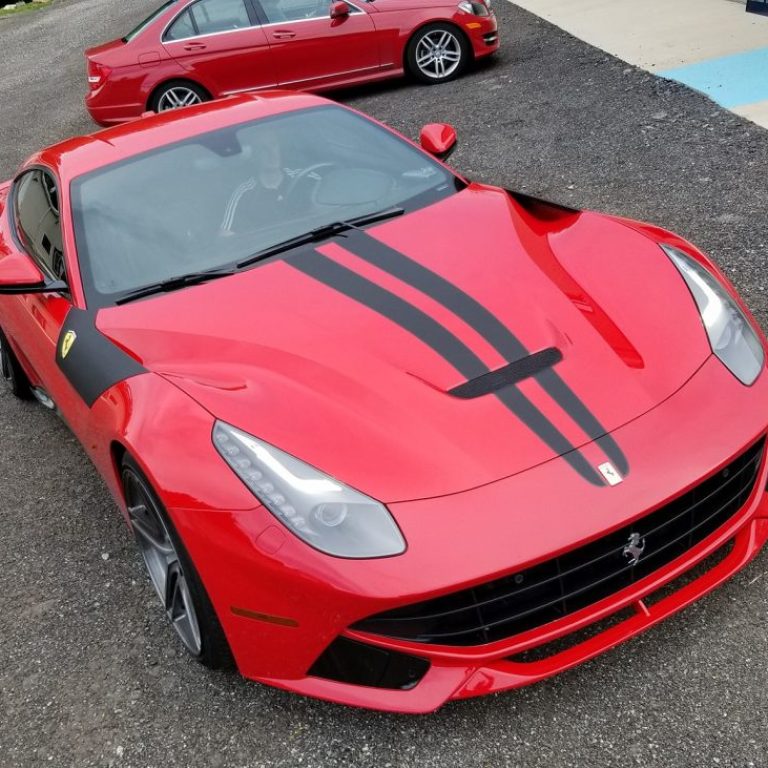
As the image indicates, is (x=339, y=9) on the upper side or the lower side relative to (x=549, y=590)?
lower

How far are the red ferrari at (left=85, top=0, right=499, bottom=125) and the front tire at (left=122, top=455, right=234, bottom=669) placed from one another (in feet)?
23.7

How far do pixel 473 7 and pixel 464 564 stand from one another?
8.05 m

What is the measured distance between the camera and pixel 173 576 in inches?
115

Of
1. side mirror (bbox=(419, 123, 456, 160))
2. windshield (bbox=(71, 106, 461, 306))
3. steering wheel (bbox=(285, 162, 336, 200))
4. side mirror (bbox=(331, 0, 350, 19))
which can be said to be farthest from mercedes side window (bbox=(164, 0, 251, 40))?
steering wheel (bbox=(285, 162, 336, 200))

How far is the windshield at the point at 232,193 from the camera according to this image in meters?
3.51

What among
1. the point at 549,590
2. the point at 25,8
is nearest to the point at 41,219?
the point at 549,590

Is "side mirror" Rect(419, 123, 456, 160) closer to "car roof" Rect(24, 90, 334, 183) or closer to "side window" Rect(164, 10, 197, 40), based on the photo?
"car roof" Rect(24, 90, 334, 183)

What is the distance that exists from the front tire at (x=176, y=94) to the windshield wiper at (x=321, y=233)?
21.5 ft

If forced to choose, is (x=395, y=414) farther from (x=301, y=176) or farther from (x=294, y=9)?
(x=294, y=9)

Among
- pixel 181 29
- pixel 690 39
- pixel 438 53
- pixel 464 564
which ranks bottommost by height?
pixel 690 39

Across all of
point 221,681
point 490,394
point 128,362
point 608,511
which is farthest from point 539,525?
point 128,362

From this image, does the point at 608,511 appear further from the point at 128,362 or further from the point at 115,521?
the point at 115,521

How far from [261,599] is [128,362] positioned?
1.02m

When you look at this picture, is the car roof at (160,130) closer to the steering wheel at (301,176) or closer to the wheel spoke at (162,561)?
the steering wheel at (301,176)
